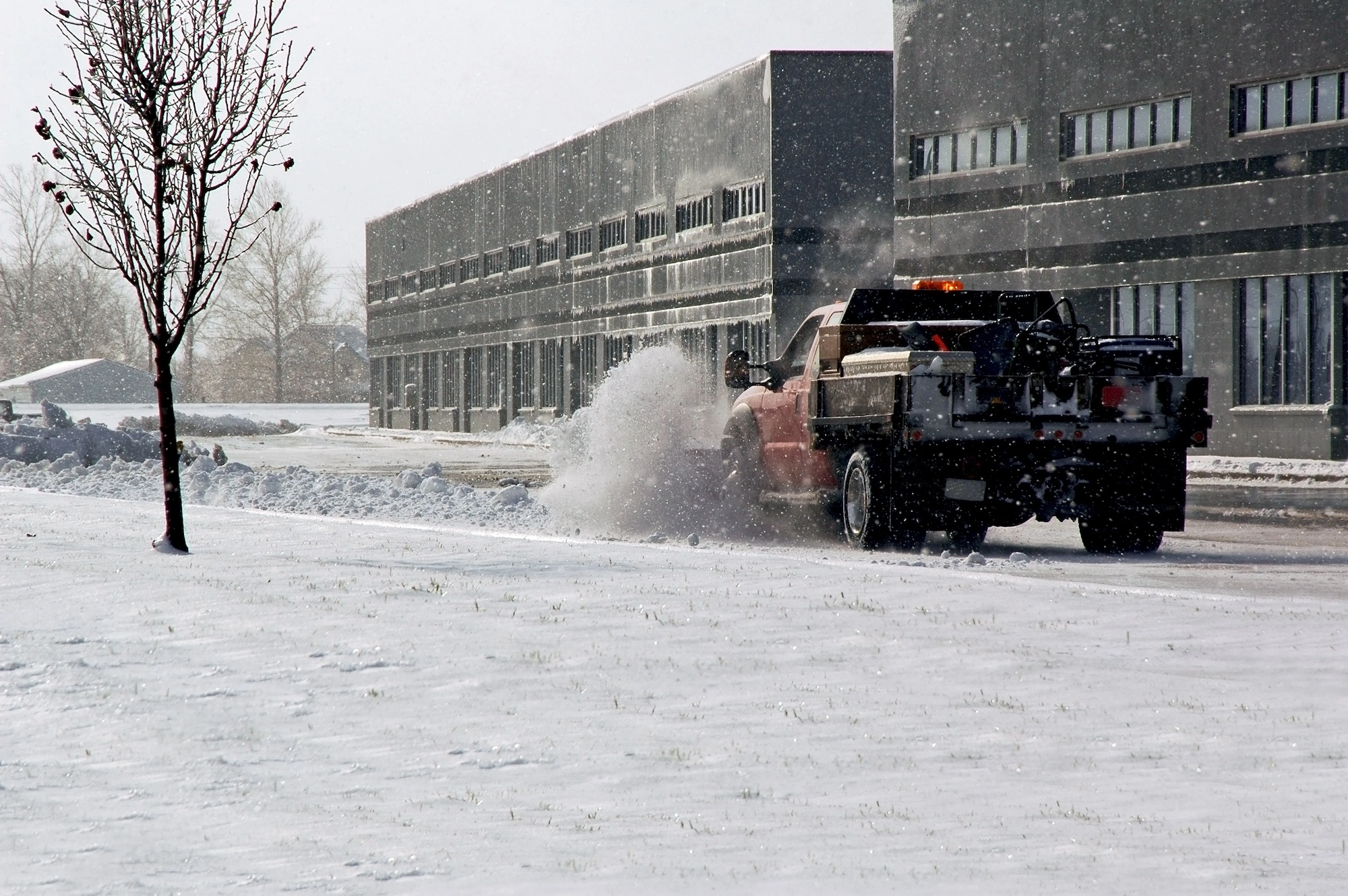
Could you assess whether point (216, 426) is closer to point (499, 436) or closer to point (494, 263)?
point (494, 263)

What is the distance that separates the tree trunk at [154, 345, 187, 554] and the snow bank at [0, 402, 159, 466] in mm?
14006

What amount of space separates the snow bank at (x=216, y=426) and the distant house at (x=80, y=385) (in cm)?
4941

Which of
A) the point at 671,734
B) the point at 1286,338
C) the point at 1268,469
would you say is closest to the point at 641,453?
the point at 671,734

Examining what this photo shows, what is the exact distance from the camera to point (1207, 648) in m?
7.42

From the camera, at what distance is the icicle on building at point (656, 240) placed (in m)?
39.1

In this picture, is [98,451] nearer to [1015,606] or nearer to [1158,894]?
[1015,606]

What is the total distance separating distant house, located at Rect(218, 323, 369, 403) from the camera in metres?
123

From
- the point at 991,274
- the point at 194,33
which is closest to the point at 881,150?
the point at 991,274

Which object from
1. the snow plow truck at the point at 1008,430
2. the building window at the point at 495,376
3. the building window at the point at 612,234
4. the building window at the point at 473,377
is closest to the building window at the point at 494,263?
the building window at the point at 495,376

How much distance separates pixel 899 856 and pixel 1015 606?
4487mm

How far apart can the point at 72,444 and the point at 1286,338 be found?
22127 millimetres

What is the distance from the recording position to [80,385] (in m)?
117

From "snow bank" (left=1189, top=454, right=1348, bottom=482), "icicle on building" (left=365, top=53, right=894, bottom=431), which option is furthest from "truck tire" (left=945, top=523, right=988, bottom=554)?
"snow bank" (left=1189, top=454, right=1348, bottom=482)

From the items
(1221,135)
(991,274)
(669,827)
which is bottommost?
(669,827)
